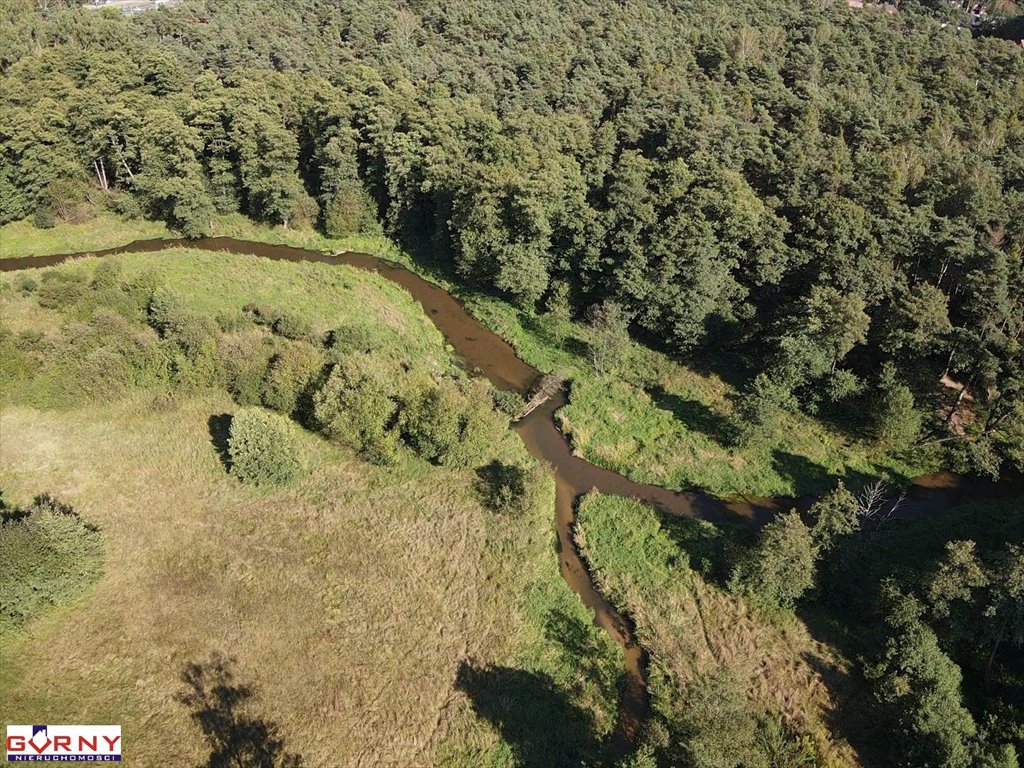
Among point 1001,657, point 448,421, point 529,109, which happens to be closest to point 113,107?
point 529,109

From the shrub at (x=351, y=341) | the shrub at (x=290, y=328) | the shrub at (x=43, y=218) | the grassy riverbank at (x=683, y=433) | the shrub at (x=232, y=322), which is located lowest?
the shrub at (x=43, y=218)

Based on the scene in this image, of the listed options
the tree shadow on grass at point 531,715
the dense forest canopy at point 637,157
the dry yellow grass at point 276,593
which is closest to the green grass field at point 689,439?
the dense forest canopy at point 637,157

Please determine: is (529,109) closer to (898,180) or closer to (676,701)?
(898,180)

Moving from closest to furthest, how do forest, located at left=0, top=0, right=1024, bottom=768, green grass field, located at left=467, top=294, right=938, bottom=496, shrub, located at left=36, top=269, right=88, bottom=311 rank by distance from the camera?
forest, located at left=0, top=0, right=1024, bottom=768
green grass field, located at left=467, top=294, right=938, bottom=496
shrub, located at left=36, top=269, right=88, bottom=311

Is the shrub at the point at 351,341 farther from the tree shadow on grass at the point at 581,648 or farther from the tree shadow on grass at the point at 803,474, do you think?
the tree shadow on grass at the point at 803,474

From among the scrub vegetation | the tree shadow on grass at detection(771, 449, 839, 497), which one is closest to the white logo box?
the scrub vegetation

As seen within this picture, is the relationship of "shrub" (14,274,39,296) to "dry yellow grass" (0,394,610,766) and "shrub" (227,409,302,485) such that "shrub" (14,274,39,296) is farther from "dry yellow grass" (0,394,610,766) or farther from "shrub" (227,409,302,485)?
"shrub" (227,409,302,485)

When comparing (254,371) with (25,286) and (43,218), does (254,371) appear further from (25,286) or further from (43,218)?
(43,218)
